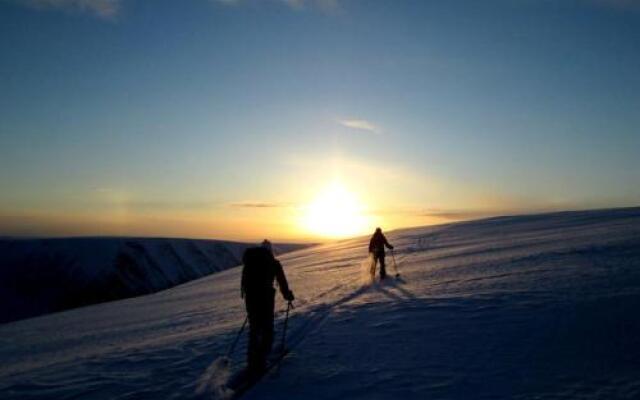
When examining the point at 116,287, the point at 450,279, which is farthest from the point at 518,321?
the point at 116,287

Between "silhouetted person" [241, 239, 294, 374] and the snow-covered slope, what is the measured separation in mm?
59676

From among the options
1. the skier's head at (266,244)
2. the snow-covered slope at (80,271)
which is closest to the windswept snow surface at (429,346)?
the skier's head at (266,244)

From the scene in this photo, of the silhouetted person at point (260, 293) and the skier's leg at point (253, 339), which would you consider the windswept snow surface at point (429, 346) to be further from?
the silhouetted person at point (260, 293)

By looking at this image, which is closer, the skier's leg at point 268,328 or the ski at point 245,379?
the ski at point 245,379

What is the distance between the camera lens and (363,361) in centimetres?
816

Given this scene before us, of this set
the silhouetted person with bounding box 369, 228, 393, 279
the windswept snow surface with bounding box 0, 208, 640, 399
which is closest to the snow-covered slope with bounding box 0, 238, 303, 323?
the silhouetted person with bounding box 369, 228, 393, 279

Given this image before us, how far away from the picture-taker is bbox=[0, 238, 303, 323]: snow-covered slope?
62.7 m

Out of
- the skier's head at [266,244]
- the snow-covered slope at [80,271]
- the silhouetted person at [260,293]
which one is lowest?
the snow-covered slope at [80,271]

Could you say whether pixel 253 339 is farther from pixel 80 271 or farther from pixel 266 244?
pixel 80 271

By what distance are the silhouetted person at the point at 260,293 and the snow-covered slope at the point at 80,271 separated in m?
59.7

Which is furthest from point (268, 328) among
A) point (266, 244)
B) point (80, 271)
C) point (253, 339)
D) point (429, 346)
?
point (80, 271)

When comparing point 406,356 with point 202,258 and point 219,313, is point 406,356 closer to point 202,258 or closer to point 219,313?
point 219,313

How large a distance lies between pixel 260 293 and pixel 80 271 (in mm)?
65936

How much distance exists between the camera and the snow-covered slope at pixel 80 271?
62.7 meters
